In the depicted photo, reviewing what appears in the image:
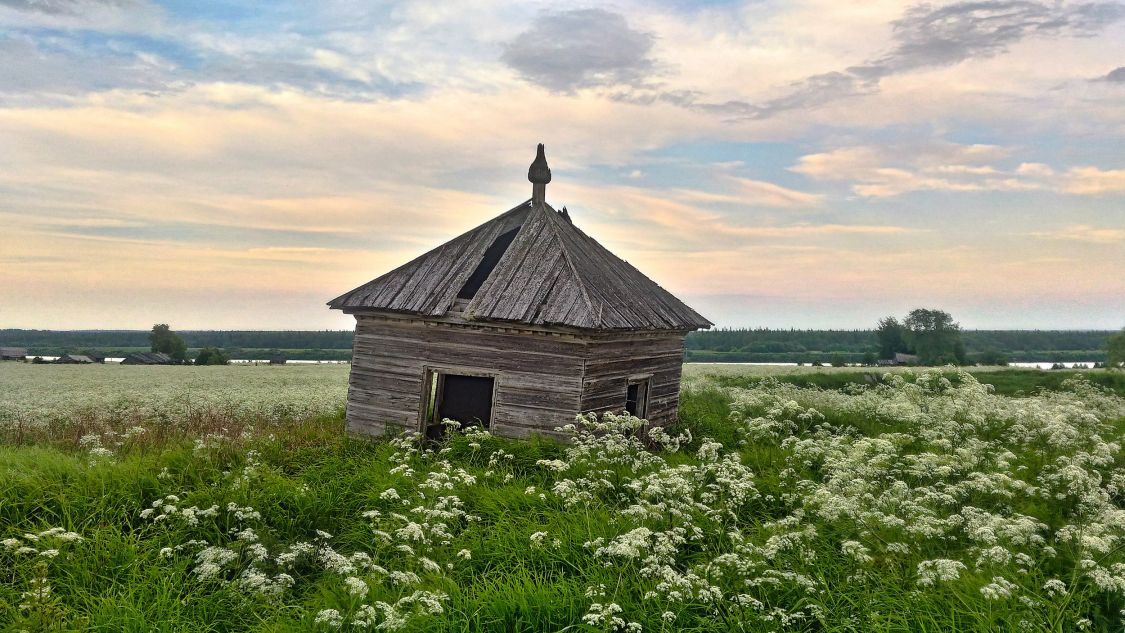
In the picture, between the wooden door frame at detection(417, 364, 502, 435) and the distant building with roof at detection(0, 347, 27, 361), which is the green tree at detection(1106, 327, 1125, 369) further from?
the distant building with roof at detection(0, 347, 27, 361)

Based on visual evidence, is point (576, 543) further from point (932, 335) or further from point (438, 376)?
point (932, 335)

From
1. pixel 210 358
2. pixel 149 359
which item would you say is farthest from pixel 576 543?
pixel 149 359

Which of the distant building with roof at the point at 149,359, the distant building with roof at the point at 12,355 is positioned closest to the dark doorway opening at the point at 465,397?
the distant building with roof at the point at 149,359

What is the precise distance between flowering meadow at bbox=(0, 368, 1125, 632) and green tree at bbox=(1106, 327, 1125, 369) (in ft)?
205

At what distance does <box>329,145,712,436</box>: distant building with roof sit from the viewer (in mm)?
13109

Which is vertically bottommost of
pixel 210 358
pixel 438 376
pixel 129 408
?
pixel 210 358

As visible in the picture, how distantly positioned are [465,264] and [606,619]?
1027 cm

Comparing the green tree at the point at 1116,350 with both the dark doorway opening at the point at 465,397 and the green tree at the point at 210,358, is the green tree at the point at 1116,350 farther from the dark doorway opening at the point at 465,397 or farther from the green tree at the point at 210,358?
the green tree at the point at 210,358

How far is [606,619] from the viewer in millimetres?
5648

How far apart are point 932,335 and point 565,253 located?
78.8 meters

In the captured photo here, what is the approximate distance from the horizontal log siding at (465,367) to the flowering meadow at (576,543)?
1.56m

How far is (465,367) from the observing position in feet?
45.0

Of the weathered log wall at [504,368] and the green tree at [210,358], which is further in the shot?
the green tree at [210,358]

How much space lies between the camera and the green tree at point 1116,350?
60562 mm
